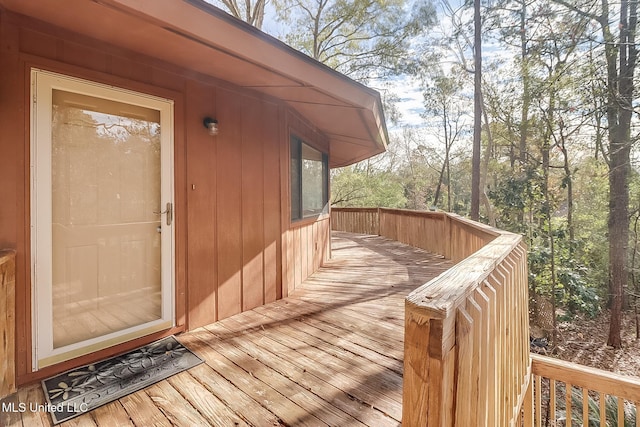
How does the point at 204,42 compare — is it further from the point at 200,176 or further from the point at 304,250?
the point at 304,250

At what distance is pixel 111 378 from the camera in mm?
1845

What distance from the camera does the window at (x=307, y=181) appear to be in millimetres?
3969

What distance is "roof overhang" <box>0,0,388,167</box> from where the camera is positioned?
1.60 metres

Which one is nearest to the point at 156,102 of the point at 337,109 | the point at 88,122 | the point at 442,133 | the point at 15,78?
the point at 88,122

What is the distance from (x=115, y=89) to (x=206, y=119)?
0.68 metres

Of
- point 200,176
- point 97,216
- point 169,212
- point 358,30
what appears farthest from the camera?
point 358,30

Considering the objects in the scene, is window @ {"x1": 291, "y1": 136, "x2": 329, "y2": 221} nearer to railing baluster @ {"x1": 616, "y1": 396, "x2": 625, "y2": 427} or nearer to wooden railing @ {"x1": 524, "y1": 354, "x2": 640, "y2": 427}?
wooden railing @ {"x1": 524, "y1": 354, "x2": 640, "y2": 427}

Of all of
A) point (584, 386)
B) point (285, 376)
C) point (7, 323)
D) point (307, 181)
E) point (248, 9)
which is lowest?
point (584, 386)

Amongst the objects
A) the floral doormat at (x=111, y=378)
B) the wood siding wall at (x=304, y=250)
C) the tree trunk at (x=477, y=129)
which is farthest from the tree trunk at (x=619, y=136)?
the floral doormat at (x=111, y=378)

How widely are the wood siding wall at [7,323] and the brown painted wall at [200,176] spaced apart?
0.07m

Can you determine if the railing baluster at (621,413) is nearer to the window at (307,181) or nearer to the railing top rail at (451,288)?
the railing top rail at (451,288)

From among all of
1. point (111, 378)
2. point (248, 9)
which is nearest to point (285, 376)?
point (111, 378)

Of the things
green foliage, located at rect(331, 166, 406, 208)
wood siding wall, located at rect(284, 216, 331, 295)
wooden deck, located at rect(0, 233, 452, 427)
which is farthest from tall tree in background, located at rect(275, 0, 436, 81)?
wooden deck, located at rect(0, 233, 452, 427)

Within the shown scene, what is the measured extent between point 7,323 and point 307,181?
11.3 ft
